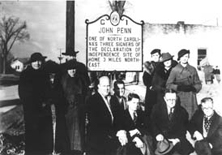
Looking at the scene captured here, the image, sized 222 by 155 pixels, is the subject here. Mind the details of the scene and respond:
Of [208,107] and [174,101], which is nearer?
[174,101]

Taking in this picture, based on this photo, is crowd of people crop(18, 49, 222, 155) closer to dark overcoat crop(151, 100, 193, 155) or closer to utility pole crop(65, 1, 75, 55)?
dark overcoat crop(151, 100, 193, 155)

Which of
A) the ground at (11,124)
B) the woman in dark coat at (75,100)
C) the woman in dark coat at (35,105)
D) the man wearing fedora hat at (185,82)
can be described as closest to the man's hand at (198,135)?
the man wearing fedora hat at (185,82)

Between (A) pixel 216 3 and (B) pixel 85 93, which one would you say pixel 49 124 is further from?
(A) pixel 216 3

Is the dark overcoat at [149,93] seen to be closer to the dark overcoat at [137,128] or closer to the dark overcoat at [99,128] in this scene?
the dark overcoat at [137,128]

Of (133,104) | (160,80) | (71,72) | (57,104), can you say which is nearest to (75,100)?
(57,104)

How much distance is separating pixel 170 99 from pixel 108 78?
86 centimetres

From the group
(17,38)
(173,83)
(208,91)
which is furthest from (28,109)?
(208,91)

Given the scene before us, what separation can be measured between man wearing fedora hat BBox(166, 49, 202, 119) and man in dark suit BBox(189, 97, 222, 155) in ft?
0.38

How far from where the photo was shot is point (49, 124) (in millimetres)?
4582

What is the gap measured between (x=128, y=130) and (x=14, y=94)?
1543 mm

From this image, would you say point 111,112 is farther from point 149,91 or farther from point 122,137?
point 149,91

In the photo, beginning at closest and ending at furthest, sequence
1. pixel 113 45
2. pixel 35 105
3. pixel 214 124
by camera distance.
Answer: pixel 35 105, pixel 113 45, pixel 214 124

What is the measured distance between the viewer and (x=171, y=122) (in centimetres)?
466

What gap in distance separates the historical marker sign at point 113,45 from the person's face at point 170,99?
50 cm
